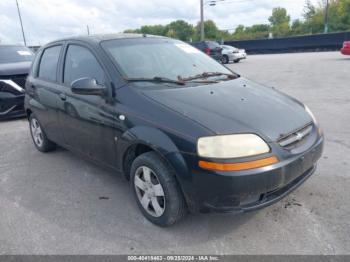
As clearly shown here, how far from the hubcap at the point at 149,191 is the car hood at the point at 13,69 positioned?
5.49m

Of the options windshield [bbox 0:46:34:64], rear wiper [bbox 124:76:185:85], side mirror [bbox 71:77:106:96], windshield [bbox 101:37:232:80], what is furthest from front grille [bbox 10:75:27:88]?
rear wiper [bbox 124:76:185:85]

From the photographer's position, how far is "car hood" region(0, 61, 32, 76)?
23.2ft

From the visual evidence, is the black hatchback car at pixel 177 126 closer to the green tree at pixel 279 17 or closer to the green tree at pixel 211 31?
the green tree at pixel 211 31

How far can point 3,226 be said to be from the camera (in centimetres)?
302

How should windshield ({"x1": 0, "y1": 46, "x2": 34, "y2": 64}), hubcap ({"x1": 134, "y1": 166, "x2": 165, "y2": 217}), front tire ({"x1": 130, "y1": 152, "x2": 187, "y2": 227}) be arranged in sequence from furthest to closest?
windshield ({"x1": 0, "y1": 46, "x2": 34, "y2": 64}), hubcap ({"x1": 134, "y1": 166, "x2": 165, "y2": 217}), front tire ({"x1": 130, "y1": 152, "x2": 187, "y2": 227})

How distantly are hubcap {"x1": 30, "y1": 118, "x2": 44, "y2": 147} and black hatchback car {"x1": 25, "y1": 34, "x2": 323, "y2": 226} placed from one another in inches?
38.7

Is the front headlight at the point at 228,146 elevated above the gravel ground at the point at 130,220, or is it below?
above

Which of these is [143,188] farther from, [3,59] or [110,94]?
[3,59]

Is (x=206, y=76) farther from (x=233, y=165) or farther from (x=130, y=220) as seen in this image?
(x=130, y=220)

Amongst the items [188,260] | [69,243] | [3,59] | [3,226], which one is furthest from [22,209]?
[3,59]

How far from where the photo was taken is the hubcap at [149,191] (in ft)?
9.27

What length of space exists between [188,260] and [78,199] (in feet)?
5.07

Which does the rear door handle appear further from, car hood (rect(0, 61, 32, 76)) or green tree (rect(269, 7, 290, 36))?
green tree (rect(269, 7, 290, 36))

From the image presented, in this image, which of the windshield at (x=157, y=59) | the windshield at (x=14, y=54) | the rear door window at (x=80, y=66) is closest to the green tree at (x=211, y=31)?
the windshield at (x=14, y=54)
